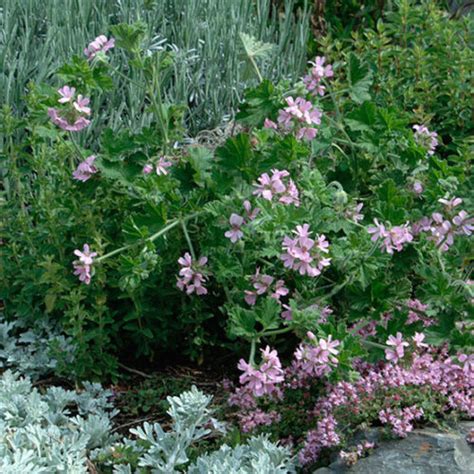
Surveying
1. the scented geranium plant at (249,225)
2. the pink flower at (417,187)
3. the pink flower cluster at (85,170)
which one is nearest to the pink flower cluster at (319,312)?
the scented geranium plant at (249,225)

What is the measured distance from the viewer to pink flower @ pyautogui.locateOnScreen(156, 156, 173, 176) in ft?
9.66

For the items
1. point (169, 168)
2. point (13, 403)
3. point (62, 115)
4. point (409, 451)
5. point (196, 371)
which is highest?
point (62, 115)

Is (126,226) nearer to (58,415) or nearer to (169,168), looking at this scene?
(169,168)

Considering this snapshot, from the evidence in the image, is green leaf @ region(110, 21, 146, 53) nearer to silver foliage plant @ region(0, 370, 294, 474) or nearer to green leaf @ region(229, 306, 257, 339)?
green leaf @ region(229, 306, 257, 339)

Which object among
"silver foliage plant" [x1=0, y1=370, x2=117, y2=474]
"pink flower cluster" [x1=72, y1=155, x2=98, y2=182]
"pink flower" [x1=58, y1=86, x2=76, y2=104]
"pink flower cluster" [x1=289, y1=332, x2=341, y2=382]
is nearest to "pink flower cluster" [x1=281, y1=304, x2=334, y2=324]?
"pink flower cluster" [x1=289, y1=332, x2=341, y2=382]

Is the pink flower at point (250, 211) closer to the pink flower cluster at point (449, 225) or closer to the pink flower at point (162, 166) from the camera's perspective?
the pink flower at point (162, 166)

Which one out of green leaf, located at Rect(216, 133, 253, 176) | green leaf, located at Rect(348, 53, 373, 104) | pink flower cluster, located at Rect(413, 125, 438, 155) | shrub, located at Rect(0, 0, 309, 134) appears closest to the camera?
green leaf, located at Rect(216, 133, 253, 176)

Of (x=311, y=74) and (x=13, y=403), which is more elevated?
(x=311, y=74)

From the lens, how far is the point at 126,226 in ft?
8.98

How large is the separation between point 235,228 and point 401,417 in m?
0.70

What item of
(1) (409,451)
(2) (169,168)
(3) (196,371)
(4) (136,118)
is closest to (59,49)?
(4) (136,118)

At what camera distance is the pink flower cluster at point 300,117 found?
2.80 metres

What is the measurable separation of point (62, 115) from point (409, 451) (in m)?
1.36

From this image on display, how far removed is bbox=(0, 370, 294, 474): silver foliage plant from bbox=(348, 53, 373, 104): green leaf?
3.56 feet
